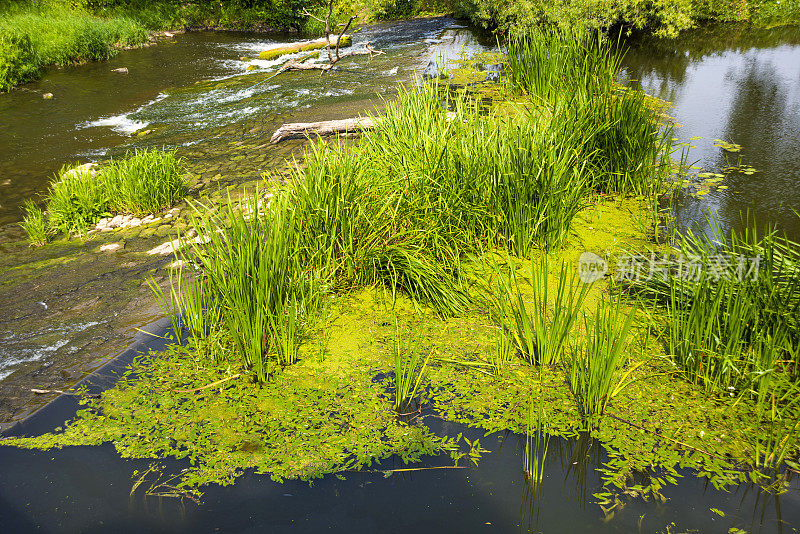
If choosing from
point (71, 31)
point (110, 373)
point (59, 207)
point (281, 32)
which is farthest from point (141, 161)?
point (281, 32)

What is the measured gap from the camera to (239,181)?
5711 mm

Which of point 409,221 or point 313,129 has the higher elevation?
point 313,129

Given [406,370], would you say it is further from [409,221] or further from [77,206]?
[77,206]

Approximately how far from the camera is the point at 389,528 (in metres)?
1.98

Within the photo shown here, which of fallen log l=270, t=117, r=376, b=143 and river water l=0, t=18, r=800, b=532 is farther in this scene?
fallen log l=270, t=117, r=376, b=143

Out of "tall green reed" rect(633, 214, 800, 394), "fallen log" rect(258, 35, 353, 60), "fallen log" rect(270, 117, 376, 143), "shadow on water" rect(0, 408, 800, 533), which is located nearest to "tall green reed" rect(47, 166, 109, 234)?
"fallen log" rect(270, 117, 376, 143)

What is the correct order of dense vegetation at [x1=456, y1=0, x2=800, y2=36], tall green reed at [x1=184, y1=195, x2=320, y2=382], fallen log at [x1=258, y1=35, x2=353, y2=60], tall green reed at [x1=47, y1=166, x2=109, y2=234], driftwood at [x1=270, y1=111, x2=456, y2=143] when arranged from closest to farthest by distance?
1. tall green reed at [x1=184, y1=195, x2=320, y2=382]
2. tall green reed at [x1=47, y1=166, x2=109, y2=234]
3. driftwood at [x1=270, y1=111, x2=456, y2=143]
4. dense vegetation at [x1=456, y1=0, x2=800, y2=36]
5. fallen log at [x1=258, y1=35, x2=353, y2=60]

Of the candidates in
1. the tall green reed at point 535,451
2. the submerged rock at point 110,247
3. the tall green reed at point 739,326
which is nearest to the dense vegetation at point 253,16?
the submerged rock at point 110,247

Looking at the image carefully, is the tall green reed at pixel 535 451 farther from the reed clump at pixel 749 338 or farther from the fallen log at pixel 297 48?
the fallen log at pixel 297 48

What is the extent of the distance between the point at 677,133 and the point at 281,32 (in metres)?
16.8

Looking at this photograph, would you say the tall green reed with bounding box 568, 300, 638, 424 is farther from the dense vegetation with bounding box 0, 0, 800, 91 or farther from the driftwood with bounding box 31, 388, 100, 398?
the dense vegetation with bounding box 0, 0, 800, 91

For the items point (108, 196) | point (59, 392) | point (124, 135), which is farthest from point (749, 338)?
point (124, 135)

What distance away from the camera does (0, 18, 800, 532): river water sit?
79.0 inches

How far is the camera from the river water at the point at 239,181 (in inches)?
79.0
